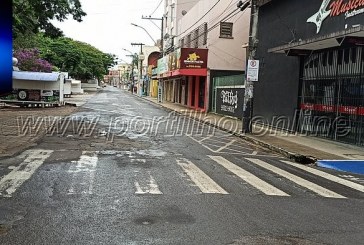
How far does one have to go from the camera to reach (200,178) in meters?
9.04

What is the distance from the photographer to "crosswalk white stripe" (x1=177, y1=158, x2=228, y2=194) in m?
8.04

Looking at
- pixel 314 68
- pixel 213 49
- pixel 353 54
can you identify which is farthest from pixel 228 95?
pixel 353 54

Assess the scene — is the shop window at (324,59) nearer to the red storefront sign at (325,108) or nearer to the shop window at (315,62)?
the shop window at (315,62)

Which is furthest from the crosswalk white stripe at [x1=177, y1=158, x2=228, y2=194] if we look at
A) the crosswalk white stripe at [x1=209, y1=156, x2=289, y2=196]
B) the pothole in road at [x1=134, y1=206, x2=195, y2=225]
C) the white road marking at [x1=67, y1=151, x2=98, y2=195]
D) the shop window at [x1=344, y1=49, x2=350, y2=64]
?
the shop window at [x1=344, y1=49, x2=350, y2=64]

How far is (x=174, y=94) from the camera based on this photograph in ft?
171

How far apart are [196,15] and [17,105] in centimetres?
1705

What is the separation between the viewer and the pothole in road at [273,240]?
5.31 m

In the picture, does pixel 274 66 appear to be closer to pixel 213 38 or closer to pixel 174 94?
pixel 213 38

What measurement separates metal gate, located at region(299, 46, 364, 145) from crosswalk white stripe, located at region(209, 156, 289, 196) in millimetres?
5927

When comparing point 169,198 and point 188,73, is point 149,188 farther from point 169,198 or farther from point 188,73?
point 188,73

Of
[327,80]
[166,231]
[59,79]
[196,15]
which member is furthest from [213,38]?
[166,231]

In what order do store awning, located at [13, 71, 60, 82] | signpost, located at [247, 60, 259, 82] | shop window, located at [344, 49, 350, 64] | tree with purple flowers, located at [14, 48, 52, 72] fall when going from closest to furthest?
shop window, located at [344, 49, 350, 64]
signpost, located at [247, 60, 259, 82]
store awning, located at [13, 71, 60, 82]
tree with purple flowers, located at [14, 48, 52, 72]

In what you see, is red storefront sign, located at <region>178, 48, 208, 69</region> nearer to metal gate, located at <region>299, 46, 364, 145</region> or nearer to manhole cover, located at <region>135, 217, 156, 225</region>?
metal gate, located at <region>299, 46, 364, 145</region>

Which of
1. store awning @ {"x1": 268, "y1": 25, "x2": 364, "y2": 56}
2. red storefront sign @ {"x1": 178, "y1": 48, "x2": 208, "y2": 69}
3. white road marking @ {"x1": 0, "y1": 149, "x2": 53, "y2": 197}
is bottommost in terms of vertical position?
white road marking @ {"x1": 0, "y1": 149, "x2": 53, "y2": 197}
